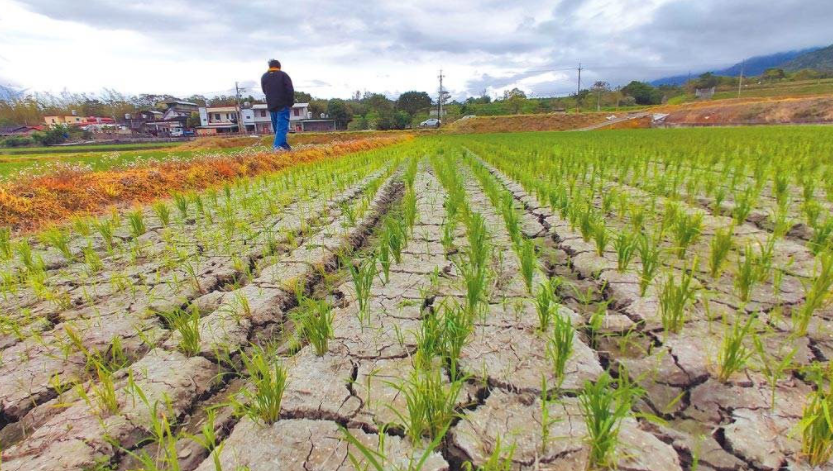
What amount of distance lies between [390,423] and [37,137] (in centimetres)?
4969

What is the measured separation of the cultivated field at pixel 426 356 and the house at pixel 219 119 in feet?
174

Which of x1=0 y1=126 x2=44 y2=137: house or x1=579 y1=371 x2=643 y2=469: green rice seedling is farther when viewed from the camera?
x1=0 y1=126 x2=44 y2=137: house

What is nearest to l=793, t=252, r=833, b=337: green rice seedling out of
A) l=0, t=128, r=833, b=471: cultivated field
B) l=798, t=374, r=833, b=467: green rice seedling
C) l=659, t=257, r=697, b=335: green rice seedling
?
l=0, t=128, r=833, b=471: cultivated field

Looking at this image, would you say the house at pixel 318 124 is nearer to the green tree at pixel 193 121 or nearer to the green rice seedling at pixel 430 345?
the green tree at pixel 193 121

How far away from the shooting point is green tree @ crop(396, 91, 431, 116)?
55.2m

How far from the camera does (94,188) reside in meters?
4.70

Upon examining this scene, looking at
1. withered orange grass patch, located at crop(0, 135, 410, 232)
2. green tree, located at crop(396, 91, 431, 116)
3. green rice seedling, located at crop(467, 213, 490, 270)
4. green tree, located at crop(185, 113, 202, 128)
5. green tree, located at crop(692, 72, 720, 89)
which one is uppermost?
green tree, located at crop(692, 72, 720, 89)

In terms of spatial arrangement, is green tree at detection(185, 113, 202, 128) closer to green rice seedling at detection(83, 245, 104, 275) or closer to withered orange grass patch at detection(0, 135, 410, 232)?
withered orange grass patch at detection(0, 135, 410, 232)

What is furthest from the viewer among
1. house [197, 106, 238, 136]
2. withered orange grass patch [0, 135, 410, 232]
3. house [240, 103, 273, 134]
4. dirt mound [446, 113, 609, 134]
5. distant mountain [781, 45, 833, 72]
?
distant mountain [781, 45, 833, 72]

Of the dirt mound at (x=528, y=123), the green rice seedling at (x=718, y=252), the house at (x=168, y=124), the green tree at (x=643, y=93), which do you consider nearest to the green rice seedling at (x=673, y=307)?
the green rice seedling at (x=718, y=252)

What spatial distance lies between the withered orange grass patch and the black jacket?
2371mm

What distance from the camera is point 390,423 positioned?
3.65 ft

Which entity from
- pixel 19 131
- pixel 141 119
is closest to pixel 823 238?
pixel 141 119

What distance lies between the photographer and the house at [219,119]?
4916cm
